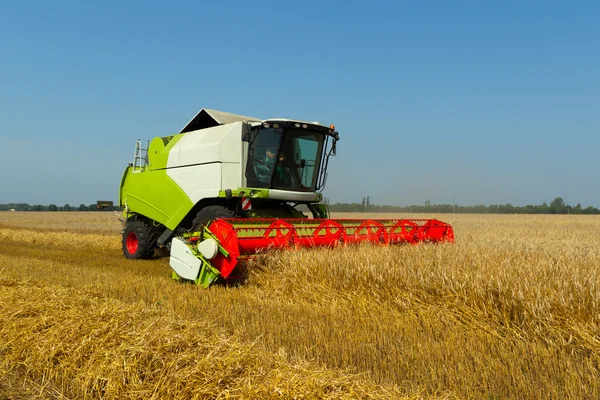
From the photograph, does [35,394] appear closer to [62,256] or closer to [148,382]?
[148,382]

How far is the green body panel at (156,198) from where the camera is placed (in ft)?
26.0

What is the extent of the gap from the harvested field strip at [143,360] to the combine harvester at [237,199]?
2141mm

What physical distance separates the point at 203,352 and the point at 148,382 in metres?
0.35

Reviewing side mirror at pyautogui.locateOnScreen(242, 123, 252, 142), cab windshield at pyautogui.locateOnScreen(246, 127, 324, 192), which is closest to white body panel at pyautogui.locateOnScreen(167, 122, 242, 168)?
cab windshield at pyautogui.locateOnScreen(246, 127, 324, 192)

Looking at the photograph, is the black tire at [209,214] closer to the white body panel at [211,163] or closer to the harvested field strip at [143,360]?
the white body panel at [211,163]

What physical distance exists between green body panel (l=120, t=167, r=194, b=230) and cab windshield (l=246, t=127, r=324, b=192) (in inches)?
52.3

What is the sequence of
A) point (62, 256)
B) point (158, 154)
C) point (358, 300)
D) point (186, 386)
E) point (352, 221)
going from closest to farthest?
point (186, 386) < point (358, 300) < point (352, 221) < point (158, 154) < point (62, 256)

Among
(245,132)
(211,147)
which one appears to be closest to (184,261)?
(245,132)

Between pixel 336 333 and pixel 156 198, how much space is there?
19.6ft

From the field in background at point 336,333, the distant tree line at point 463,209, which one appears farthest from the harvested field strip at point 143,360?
the distant tree line at point 463,209

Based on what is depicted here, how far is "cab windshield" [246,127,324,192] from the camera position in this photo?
23.9ft

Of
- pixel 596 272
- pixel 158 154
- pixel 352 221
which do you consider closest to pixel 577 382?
pixel 596 272

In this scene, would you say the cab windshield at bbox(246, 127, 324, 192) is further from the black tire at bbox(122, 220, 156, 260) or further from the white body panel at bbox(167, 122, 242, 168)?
the black tire at bbox(122, 220, 156, 260)

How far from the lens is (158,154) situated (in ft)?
28.8
